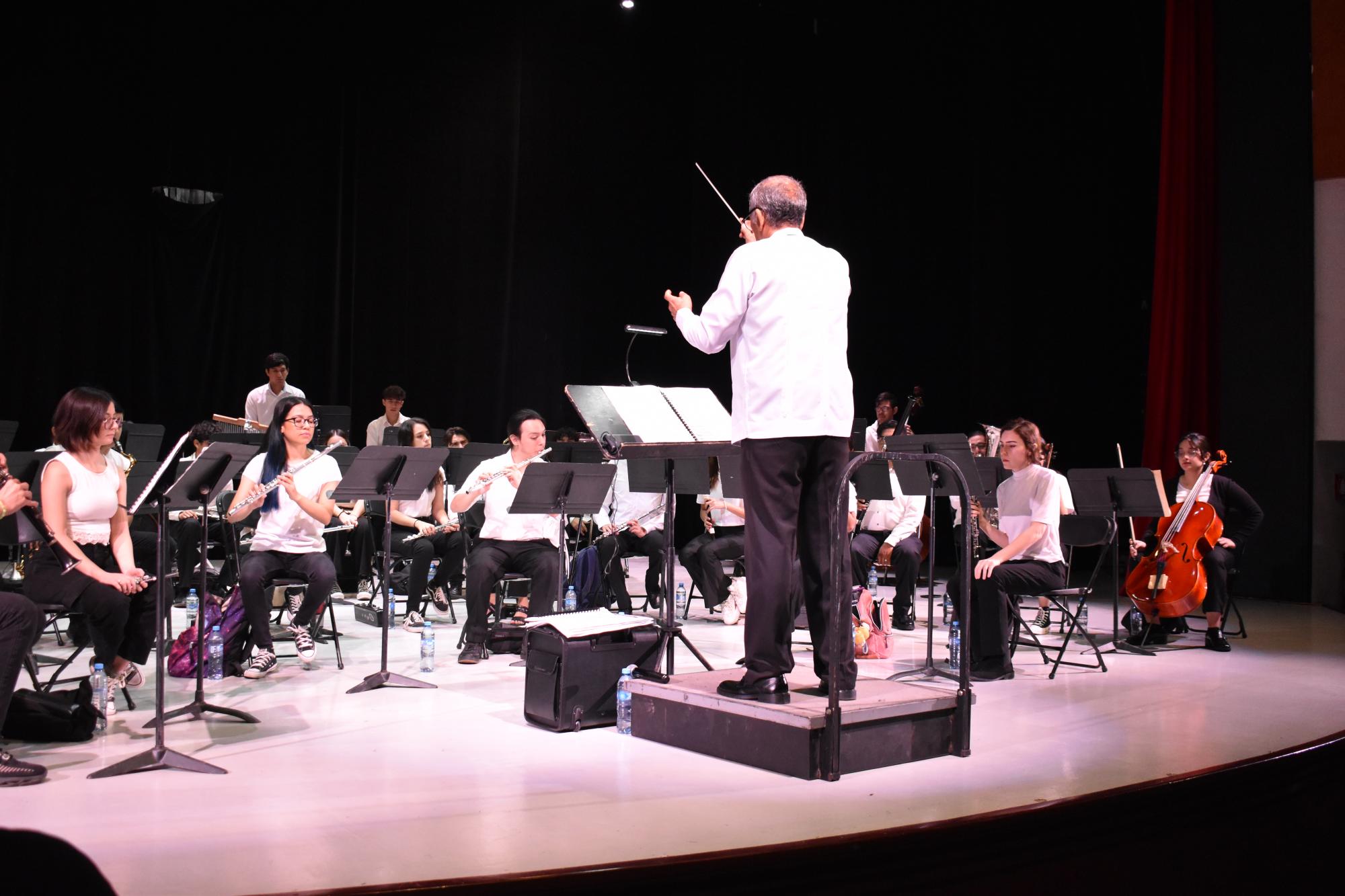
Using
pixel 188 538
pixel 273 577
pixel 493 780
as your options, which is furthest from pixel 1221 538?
pixel 188 538

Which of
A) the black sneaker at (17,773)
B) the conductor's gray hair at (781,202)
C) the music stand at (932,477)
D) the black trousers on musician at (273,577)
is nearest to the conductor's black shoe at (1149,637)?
the music stand at (932,477)

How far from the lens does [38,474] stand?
5.55 meters

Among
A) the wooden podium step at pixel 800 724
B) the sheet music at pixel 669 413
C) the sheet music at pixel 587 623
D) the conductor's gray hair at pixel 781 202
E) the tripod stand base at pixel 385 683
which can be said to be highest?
the conductor's gray hair at pixel 781 202

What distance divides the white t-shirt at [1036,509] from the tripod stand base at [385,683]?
307cm

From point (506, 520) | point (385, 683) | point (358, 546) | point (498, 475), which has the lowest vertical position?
point (385, 683)

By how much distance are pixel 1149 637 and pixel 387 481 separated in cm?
477

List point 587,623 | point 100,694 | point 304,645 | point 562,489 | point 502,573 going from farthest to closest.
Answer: point 502,573 < point 304,645 < point 562,489 < point 587,623 < point 100,694

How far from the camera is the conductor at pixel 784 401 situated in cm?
374

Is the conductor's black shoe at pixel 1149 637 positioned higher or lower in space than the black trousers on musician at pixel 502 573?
lower

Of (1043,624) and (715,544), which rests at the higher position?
(715,544)

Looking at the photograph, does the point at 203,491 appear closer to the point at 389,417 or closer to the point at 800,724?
the point at 800,724

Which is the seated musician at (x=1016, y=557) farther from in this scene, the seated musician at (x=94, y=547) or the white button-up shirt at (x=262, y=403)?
the white button-up shirt at (x=262, y=403)

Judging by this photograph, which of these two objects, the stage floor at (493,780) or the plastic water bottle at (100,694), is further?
the plastic water bottle at (100,694)

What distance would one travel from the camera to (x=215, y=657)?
559cm
